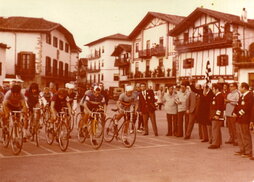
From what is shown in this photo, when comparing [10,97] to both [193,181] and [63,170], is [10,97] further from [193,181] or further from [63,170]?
[193,181]

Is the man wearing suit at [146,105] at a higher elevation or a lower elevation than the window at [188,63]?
lower

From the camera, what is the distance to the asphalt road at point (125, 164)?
6466 mm

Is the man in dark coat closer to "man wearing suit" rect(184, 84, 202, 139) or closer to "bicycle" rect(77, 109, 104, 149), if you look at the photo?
"man wearing suit" rect(184, 84, 202, 139)

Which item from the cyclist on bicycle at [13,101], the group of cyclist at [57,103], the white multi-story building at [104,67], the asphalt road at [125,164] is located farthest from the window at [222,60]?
the white multi-story building at [104,67]

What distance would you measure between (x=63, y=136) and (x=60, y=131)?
16 centimetres

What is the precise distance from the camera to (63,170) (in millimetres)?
6969

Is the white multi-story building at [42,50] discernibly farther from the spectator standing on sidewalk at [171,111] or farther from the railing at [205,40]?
the railing at [205,40]

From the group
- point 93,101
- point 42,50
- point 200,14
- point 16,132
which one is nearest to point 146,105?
point 93,101

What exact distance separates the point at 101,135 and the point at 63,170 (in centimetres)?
279

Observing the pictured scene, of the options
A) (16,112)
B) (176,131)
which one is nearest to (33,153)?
(16,112)

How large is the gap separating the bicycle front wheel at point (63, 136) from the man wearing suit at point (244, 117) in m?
3.82

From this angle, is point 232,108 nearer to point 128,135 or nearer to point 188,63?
point 128,135

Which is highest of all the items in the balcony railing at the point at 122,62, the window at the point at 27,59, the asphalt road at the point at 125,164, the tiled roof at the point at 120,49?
the tiled roof at the point at 120,49

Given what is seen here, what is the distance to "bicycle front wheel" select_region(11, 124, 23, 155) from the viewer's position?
851 cm
